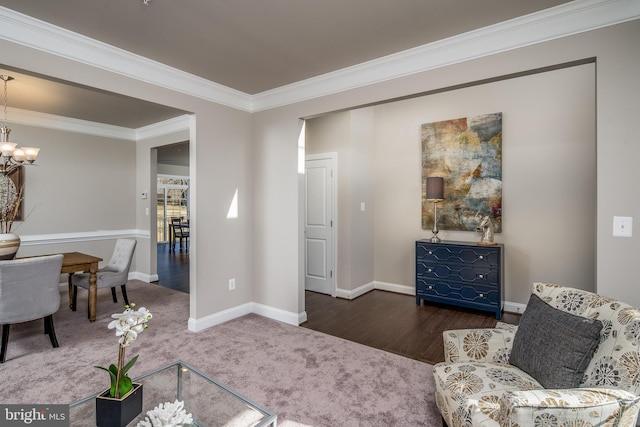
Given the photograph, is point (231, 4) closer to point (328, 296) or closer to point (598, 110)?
point (598, 110)

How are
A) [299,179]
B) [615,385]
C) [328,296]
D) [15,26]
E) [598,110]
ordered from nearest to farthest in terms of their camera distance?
[615,385] < [598,110] < [15,26] < [299,179] < [328,296]

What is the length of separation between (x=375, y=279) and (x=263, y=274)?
1957 mm

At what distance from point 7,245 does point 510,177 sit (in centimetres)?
544

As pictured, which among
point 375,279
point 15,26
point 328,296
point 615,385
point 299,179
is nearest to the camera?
point 615,385

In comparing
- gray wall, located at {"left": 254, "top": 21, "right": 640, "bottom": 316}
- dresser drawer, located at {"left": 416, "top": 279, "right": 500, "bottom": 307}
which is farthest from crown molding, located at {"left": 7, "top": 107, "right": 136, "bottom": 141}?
dresser drawer, located at {"left": 416, "top": 279, "right": 500, "bottom": 307}

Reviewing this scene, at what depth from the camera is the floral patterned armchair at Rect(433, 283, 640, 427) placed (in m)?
1.17

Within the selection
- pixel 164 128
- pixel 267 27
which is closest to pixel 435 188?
pixel 267 27

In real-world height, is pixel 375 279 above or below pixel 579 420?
below

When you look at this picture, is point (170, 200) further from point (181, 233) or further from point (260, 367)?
point (260, 367)

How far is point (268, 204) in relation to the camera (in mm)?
3736

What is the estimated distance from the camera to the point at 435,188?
160 inches

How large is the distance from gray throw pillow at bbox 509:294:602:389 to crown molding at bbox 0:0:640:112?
1771mm

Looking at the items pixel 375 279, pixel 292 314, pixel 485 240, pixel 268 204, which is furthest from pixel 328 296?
pixel 485 240

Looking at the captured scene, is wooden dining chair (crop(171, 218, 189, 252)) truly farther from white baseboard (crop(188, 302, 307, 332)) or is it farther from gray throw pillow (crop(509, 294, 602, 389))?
gray throw pillow (crop(509, 294, 602, 389))
